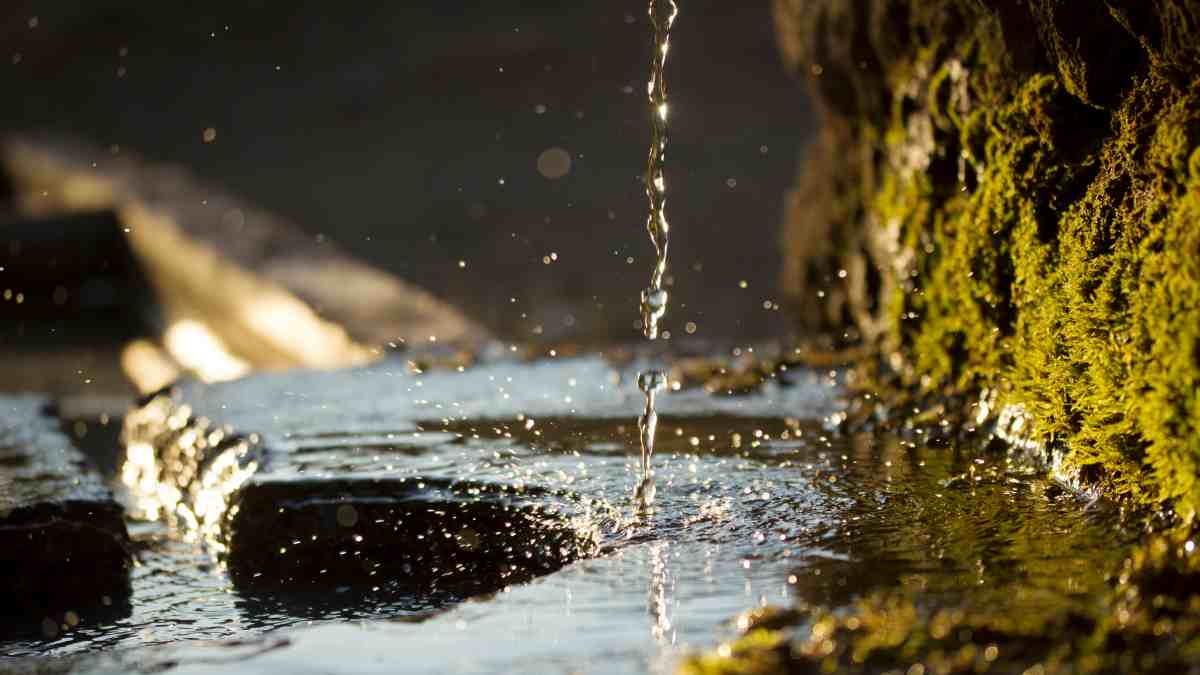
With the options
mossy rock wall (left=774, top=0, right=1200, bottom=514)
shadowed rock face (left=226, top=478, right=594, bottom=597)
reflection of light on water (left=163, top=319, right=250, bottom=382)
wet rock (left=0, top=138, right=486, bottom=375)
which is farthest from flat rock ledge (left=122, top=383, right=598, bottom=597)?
reflection of light on water (left=163, top=319, right=250, bottom=382)

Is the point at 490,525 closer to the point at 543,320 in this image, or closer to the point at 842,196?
the point at 842,196

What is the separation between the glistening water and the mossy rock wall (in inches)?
8.5

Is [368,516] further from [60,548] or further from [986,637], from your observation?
[986,637]

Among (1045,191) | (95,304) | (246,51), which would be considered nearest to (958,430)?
(1045,191)

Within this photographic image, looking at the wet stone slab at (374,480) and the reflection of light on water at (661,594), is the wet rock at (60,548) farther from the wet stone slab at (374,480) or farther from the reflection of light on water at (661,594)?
the reflection of light on water at (661,594)

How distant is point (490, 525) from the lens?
2832 mm

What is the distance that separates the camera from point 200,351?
295 inches

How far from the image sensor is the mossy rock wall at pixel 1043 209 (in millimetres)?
2184

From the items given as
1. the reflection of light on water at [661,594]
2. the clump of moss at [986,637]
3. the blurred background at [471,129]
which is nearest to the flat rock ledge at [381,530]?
the reflection of light on water at [661,594]

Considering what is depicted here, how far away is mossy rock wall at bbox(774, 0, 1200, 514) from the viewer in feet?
7.16

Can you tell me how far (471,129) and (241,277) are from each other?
445 cm

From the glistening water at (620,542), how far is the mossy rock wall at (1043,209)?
0.22m

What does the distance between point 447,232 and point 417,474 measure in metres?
7.88

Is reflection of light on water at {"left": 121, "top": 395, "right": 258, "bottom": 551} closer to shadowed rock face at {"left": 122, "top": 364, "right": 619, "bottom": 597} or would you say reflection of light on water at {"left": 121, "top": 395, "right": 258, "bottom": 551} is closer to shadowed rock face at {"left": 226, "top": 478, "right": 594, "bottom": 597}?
shadowed rock face at {"left": 122, "top": 364, "right": 619, "bottom": 597}
